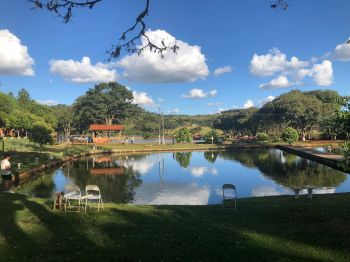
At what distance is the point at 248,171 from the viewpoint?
1201 inches

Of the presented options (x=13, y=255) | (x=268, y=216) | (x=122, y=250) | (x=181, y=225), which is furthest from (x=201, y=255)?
(x=268, y=216)

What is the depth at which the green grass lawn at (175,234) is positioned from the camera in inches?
272

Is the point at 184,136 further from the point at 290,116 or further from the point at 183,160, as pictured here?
the point at 183,160

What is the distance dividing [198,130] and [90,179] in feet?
318

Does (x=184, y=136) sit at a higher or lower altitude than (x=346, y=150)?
higher

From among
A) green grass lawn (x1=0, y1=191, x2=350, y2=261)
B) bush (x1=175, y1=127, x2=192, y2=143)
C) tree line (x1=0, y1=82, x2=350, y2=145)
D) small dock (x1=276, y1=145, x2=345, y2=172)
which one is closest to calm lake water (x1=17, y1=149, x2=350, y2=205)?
small dock (x1=276, y1=145, x2=345, y2=172)

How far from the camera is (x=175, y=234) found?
8.35 meters

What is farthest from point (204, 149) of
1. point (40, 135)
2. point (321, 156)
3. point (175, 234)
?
point (175, 234)

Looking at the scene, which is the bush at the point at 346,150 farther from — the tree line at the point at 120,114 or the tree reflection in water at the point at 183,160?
the tree line at the point at 120,114

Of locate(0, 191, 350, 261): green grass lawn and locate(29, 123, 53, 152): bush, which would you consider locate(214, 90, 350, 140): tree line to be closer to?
locate(29, 123, 53, 152): bush

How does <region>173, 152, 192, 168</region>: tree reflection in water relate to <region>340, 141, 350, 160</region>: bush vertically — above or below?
below

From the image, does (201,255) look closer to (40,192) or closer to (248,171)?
(40,192)

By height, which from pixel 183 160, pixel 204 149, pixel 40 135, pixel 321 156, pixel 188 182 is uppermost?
pixel 40 135

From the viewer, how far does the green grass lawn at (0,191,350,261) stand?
6.91 metres
